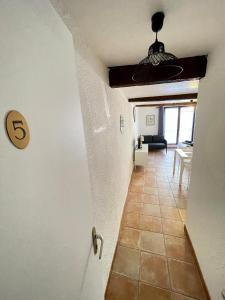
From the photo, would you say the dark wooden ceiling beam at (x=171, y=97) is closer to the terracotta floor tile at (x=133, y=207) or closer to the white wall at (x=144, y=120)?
the terracotta floor tile at (x=133, y=207)

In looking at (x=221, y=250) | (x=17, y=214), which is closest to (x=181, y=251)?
(x=221, y=250)

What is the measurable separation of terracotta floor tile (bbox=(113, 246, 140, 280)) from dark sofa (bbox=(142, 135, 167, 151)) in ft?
18.2

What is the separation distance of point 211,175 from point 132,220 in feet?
4.98

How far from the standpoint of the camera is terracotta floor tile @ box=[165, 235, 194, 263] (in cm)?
165

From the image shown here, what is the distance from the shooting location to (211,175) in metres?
1.23

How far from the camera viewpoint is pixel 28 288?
383 mm

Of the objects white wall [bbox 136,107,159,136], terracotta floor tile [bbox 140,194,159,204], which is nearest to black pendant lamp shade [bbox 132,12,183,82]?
terracotta floor tile [bbox 140,194,159,204]

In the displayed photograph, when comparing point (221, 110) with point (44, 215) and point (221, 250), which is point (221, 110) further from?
point (44, 215)

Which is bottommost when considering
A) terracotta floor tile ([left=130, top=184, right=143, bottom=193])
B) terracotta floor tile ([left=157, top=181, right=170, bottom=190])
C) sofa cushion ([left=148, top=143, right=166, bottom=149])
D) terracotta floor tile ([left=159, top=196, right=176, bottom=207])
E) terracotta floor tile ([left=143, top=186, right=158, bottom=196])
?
terracotta floor tile ([left=159, top=196, right=176, bottom=207])

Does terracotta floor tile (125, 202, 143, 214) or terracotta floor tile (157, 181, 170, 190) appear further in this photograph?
terracotta floor tile (157, 181, 170, 190)

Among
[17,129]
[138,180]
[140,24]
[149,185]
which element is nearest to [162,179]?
[149,185]

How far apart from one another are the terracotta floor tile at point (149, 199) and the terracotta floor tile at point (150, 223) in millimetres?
462

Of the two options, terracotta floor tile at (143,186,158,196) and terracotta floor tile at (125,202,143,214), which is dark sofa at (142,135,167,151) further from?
terracotta floor tile at (125,202,143,214)

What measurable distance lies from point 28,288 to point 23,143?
1.34 ft
